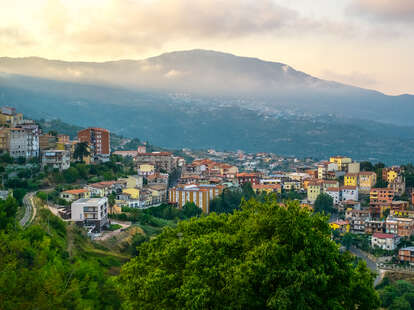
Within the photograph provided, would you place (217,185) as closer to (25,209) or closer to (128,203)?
(128,203)

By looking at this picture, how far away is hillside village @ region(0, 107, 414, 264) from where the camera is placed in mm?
31539

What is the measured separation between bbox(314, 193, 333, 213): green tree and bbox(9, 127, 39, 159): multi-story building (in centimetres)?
2185

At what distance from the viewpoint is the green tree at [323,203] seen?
41125mm

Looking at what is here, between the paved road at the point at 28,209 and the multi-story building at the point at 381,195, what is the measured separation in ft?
88.9

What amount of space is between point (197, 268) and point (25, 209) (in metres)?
16.3

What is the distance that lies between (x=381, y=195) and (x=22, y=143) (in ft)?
91.5

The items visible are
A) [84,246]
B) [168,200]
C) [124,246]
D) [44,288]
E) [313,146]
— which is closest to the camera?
[44,288]

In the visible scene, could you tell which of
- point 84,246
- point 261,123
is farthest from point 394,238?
point 261,123

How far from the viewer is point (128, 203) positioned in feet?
114

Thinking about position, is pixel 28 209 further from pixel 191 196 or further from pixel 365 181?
pixel 365 181

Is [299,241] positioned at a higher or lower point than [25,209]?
higher

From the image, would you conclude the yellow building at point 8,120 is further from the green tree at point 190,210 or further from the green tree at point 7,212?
the green tree at point 7,212

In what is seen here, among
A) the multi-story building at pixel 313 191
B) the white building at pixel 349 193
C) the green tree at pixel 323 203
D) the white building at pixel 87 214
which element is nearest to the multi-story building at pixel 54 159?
the white building at pixel 87 214

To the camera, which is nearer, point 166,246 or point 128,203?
point 166,246
